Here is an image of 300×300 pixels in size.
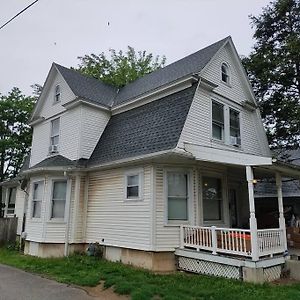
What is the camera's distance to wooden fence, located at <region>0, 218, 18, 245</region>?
17234 millimetres

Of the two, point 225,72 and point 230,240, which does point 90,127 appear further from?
point 230,240

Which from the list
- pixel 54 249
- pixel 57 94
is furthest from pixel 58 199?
pixel 57 94

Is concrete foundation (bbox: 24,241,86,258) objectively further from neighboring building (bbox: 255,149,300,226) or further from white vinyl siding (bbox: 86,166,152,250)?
neighboring building (bbox: 255,149,300,226)

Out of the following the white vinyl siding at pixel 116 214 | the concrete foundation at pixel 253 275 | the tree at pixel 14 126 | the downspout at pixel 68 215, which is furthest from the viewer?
the tree at pixel 14 126

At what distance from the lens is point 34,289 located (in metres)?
7.68

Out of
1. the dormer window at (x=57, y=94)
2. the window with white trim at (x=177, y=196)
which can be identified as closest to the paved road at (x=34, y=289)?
the window with white trim at (x=177, y=196)

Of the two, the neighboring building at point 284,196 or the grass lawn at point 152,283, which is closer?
the grass lawn at point 152,283

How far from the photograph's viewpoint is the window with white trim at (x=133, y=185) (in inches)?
417

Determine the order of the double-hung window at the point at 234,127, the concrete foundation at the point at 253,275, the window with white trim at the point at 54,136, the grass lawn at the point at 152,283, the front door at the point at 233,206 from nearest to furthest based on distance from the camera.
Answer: the grass lawn at the point at 152,283 → the concrete foundation at the point at 253,275 → the double-hung window at the point at 234,127 → the front door at the point at 233,206 → the window with white trim at the point at 54,136

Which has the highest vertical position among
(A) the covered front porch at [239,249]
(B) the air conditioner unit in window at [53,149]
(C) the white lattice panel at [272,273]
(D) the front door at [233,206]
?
(B) the air conditioner unit in window at [53,149]

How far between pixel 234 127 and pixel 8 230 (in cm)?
1339

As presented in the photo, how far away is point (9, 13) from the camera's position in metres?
8.40

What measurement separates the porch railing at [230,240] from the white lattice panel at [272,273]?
421 mm

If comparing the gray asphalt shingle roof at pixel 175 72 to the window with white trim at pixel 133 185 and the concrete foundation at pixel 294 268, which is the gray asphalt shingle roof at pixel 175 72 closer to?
the window with white trim at pixel 133 185
